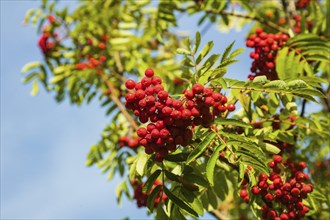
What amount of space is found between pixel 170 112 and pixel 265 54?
1.57 meters

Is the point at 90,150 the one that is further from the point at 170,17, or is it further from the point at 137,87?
the point at 137,87

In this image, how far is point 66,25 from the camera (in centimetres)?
695

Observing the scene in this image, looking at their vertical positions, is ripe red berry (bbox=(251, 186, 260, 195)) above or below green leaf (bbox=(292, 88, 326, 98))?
below

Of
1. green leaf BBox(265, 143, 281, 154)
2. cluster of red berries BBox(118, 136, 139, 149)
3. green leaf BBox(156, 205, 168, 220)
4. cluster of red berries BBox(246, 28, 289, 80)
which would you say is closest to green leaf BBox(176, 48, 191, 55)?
green leaf BBox(265, 143, 281, 154)

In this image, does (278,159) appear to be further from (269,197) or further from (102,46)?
(102,46)

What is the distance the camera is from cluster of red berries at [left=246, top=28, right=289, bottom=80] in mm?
3475

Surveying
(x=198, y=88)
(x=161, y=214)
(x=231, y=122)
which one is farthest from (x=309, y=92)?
(x=161, y=214)

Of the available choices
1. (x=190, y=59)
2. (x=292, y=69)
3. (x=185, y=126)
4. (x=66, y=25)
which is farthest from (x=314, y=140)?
(x=66, y=25)

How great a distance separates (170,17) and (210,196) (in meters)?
2.53

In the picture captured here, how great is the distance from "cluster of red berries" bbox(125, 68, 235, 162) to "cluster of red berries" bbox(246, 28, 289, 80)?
1.16 meters

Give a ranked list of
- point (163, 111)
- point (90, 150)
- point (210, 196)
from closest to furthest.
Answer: point (163, 111) < point (210, 196) < point (90, 150)

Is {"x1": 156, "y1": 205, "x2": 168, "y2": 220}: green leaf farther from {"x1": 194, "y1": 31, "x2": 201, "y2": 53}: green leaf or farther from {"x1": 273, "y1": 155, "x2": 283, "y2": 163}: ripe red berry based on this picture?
{"x1": 194, "y1": 31, "x2": 201, "y2": 53}: green leaf

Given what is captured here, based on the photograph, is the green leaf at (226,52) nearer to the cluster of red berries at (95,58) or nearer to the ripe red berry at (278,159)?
the ripe red berry at (278,159)

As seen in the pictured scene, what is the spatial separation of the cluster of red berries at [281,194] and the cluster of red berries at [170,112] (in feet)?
2.22
